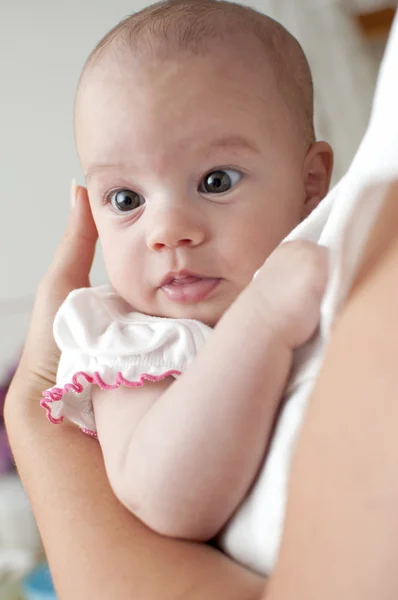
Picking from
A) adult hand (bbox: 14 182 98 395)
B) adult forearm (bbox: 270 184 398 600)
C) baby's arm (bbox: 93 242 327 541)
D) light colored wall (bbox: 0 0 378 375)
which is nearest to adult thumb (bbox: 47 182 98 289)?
adult hand (bbox: 14 182 98 395)

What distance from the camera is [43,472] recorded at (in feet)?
2.22

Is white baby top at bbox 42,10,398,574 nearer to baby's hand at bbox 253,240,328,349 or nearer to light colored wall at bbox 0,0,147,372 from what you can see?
baby's hand at bbox 253,240,328,349

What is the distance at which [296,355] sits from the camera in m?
0.52

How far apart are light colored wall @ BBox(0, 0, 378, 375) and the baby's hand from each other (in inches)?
65.9

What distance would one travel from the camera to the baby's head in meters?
0.66

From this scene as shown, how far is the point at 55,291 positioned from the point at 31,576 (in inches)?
19.2

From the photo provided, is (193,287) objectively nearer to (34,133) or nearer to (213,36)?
(213,36)

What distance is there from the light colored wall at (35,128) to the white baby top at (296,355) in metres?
1.42

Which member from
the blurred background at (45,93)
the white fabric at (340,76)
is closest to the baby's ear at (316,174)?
the white fabric at (340,76)

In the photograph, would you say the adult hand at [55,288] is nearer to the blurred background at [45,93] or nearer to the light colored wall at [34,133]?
the blurred background at [45,93]

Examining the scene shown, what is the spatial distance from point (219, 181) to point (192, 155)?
4cm

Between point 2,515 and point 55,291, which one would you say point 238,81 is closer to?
point 55,291

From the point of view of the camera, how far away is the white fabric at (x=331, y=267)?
1.15 feet

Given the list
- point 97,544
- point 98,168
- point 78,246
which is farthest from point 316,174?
point 97,544
